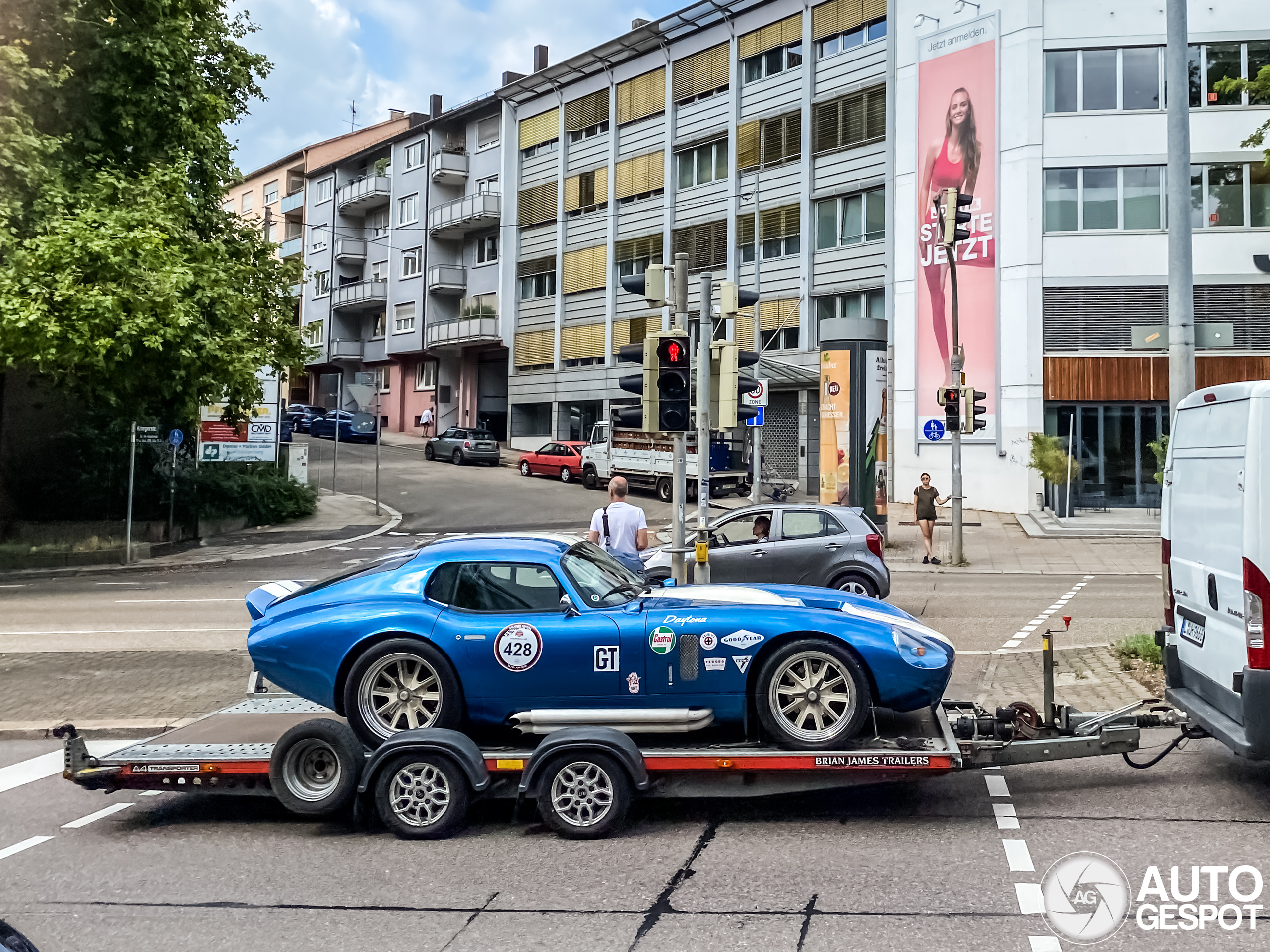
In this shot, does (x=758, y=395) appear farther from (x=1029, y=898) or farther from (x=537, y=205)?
(x=537, y=205)

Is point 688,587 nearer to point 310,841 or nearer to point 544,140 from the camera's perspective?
point 310,841

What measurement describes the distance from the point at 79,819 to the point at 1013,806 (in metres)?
5.45

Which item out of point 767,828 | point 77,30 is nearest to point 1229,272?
point 77,30

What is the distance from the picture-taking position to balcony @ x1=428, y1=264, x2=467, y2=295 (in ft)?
185

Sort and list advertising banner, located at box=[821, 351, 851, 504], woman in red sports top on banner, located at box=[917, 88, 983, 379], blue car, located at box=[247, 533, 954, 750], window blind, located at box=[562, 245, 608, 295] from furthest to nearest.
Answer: window blind, located at box=[562, 245, 608, 295] → woman in red sports top on banner, located at box=[917, 88, 983, 379] → advertising banner, located at box=[821, 351, 851, 504] → blue car, located at box=[247, 533, 954, 750]

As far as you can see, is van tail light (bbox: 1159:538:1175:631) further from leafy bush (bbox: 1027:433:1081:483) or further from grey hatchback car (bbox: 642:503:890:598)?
leafy bush (bbox: 1027:433:1081:483)

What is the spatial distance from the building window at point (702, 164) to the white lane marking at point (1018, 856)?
39.7 metres

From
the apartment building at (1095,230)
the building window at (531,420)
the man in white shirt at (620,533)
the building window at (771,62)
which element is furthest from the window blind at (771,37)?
the man in white shirt at (620,533)

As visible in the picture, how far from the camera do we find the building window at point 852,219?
37.4 metres

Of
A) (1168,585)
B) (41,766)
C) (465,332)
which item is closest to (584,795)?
(1168,585)

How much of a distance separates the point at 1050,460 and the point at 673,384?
70.4 feet

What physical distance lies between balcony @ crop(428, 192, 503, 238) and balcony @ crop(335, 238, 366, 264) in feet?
28.4

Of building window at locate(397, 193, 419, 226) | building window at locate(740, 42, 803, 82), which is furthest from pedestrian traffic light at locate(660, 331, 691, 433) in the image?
building window at locate(397, 193, 419, 226)

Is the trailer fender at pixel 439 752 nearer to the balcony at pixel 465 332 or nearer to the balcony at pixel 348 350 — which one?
the balcony at pixel 465 332
